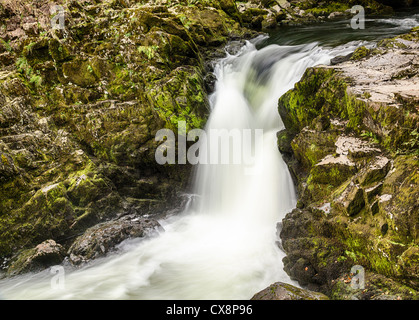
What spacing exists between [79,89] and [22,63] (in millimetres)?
1883

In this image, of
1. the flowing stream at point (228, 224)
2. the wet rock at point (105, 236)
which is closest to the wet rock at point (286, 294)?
the flowing stream at point (228, 224)

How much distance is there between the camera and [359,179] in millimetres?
4406

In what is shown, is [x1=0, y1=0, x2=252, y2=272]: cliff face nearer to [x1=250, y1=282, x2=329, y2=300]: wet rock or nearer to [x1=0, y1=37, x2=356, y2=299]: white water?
[x1=0, y1=37, x2=356, y2=299]: white water

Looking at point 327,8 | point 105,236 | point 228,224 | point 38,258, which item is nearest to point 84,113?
point 105,236

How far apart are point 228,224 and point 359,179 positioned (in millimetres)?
4039

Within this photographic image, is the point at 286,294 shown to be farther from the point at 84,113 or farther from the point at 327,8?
the point at 327,8

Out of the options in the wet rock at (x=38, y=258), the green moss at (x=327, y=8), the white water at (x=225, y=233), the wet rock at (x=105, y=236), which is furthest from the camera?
the green moss at (x=327, y=8)

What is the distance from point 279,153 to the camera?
7.65 metres

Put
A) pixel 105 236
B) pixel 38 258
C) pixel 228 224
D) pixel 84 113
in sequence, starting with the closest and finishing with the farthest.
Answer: pixel 38 258 < pixel 105 236 < pixel 228 224 < pixel 84 113

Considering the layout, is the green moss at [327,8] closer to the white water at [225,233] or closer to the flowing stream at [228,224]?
the flowing stream at [228,224]

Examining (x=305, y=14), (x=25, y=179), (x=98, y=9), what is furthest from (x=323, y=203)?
(x=305, y=14)

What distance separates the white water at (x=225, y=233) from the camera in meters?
5.46

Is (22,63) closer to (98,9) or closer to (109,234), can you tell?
(98,9)

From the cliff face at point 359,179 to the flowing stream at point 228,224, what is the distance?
94cm
